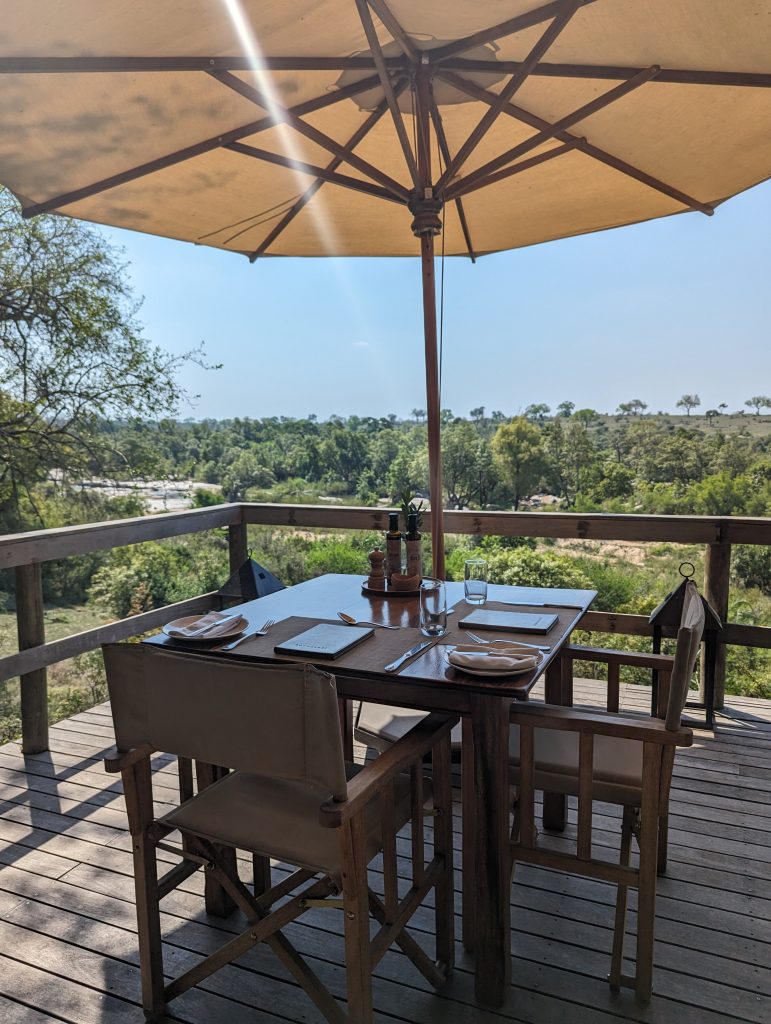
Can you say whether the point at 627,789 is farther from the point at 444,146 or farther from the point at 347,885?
the point at 444,146

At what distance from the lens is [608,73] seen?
85.0 inches

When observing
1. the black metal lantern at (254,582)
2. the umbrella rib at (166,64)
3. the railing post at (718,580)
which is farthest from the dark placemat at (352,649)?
the railing post at (718,580)

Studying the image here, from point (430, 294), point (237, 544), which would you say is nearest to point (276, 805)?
point (430, 294)

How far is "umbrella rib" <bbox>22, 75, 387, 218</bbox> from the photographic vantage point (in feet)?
7.82

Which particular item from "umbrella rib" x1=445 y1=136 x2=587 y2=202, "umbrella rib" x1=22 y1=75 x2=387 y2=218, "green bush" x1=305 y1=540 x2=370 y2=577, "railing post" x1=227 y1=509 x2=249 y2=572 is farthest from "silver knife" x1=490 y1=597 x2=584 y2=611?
"green bush" x1=305 y1=540 x2=370 y2=577

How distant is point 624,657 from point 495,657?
2.04 feet

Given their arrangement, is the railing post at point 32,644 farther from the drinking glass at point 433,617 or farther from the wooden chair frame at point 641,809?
the wooden chair frame at point 641,809

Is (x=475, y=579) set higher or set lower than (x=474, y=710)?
higher

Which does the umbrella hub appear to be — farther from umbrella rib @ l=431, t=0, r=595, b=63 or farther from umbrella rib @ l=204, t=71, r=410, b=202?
umbrella rib @ l=431, t=0, r=595, b=63

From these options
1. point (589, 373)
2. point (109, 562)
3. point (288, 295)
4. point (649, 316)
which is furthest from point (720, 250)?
point (109, 562)

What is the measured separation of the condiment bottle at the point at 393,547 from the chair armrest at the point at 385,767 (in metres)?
0.83

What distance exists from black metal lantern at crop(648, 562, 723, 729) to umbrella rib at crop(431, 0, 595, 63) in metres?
2.10

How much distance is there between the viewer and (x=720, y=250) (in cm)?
1777

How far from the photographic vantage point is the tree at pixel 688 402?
15621mm
